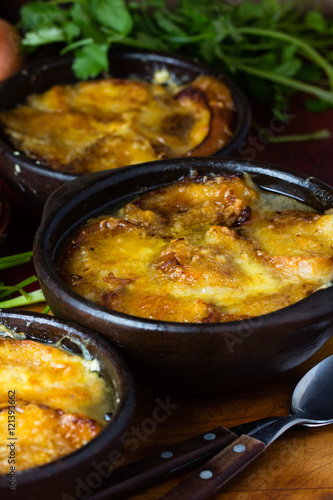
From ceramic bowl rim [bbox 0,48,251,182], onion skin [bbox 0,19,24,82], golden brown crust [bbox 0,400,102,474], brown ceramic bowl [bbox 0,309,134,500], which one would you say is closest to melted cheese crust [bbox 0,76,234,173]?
ceramic bowl rim [bbox 0,48,251,182]

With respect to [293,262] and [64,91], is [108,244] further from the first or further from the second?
[64,91]

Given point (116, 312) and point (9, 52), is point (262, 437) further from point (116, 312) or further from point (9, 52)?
point (9, 52)

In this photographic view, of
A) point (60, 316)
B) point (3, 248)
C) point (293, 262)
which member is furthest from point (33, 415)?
point (3, 248)

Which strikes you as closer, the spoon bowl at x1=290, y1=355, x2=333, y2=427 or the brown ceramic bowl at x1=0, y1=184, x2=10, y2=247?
the spoon bowl at x1=290, y1=355, x2=333, y2=427

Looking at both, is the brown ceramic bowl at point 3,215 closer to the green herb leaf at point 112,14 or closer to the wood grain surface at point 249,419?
the wood grain surface at point 249,419

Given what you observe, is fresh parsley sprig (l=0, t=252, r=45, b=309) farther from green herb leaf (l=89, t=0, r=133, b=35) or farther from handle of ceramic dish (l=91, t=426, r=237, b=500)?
green herb leaf (l=89, t=0, r=133, b=35)

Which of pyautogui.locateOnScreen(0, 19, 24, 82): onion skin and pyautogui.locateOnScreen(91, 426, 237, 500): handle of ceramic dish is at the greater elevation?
pyautogui.locateOnScreen(0, 19, 24, 82): onion skin

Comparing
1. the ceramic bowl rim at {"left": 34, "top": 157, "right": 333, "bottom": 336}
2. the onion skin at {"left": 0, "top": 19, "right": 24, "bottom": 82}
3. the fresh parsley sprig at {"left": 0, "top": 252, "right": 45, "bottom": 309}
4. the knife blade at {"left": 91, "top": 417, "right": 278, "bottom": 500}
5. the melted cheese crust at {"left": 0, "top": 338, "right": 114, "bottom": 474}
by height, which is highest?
the ceramic bowl rim at {"left": 34, "top": 157, "right": 333, "bottom": 336}

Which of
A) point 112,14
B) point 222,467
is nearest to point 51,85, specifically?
point 112,14
